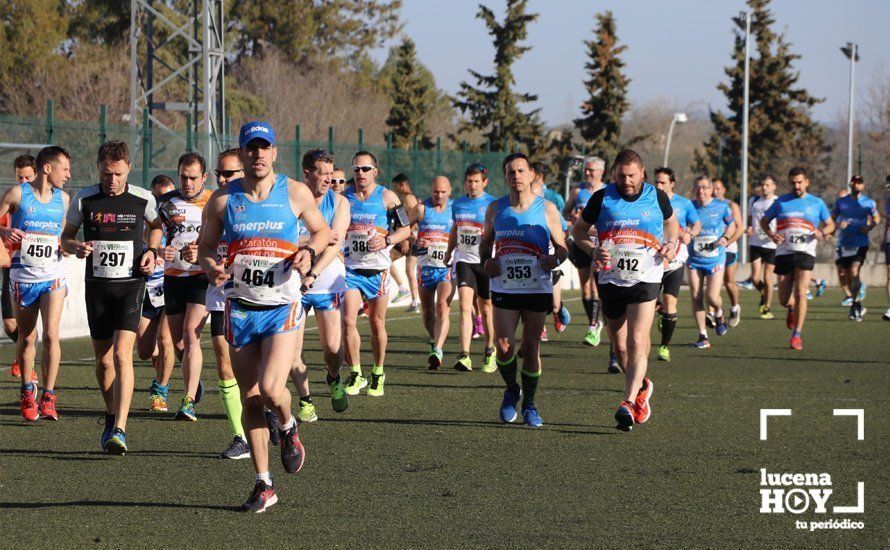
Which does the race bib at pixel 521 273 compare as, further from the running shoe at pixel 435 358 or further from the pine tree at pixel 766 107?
the pine tree at pixel 766 107

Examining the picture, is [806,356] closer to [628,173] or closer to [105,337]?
[628,173]

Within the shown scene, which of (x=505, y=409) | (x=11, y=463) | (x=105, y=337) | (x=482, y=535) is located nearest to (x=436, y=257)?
(x=505, y=409)

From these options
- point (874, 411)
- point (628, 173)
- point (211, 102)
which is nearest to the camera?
point (628, 173)

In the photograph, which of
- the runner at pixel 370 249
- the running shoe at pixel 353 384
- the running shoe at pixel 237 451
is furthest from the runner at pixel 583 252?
the running shoe at pixel 237 451

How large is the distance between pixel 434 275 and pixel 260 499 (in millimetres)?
7372

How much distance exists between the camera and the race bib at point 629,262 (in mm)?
9922

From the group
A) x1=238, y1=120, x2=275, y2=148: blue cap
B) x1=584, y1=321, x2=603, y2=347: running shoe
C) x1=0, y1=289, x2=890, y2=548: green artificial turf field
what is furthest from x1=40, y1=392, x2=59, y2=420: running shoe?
x1=584, y1=321, x2=603, y2=347: running shoe

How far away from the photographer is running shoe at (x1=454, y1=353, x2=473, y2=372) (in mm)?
13690

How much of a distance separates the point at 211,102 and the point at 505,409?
15456 millimetres

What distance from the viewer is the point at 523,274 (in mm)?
9945

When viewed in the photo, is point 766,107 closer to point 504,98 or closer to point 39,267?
point 504,98

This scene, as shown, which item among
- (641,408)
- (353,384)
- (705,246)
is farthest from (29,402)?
(705,246)

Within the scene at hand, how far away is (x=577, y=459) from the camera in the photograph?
848 cm

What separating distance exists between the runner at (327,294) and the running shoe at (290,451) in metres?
2.08
